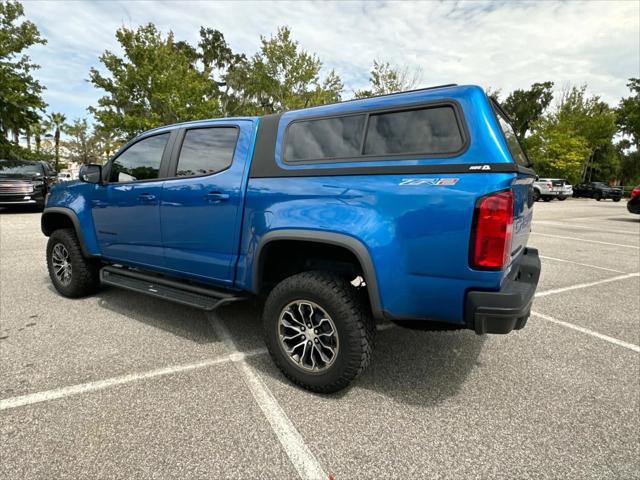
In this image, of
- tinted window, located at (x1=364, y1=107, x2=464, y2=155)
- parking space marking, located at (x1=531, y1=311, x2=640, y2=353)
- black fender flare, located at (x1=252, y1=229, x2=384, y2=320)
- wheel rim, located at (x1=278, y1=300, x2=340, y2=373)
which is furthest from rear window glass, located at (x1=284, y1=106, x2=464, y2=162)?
parking space marking, located at (x1=531, y1=311, x2=640, y2=353)

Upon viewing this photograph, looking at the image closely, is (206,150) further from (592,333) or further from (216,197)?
(592,333)

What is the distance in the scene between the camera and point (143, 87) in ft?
69.2

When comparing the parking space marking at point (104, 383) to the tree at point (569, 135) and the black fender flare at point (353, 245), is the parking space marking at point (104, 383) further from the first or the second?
the tree at point (569, 135)

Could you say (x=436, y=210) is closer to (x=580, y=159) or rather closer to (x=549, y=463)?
(x=549, y=463)

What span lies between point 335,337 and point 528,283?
4.34 feet

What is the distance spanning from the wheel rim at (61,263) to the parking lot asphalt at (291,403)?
1.43 feet

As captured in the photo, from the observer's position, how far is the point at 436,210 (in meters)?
2.02

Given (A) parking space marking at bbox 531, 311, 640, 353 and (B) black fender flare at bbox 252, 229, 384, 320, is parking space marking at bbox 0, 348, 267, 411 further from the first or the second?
(A) parking space marking at bbox 531, 311, 640, 353

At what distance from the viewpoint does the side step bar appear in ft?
9.44

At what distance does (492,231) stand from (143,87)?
23.7 m

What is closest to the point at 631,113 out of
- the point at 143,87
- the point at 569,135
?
the point at 569,135

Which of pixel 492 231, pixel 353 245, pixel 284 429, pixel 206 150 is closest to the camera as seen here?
pixel 492 231

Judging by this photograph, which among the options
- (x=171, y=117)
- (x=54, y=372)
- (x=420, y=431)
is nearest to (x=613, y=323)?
(x=420, y=431)

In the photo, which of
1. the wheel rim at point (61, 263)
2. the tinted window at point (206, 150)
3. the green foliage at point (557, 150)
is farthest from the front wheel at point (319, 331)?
the green foliage at point (557, 150)
